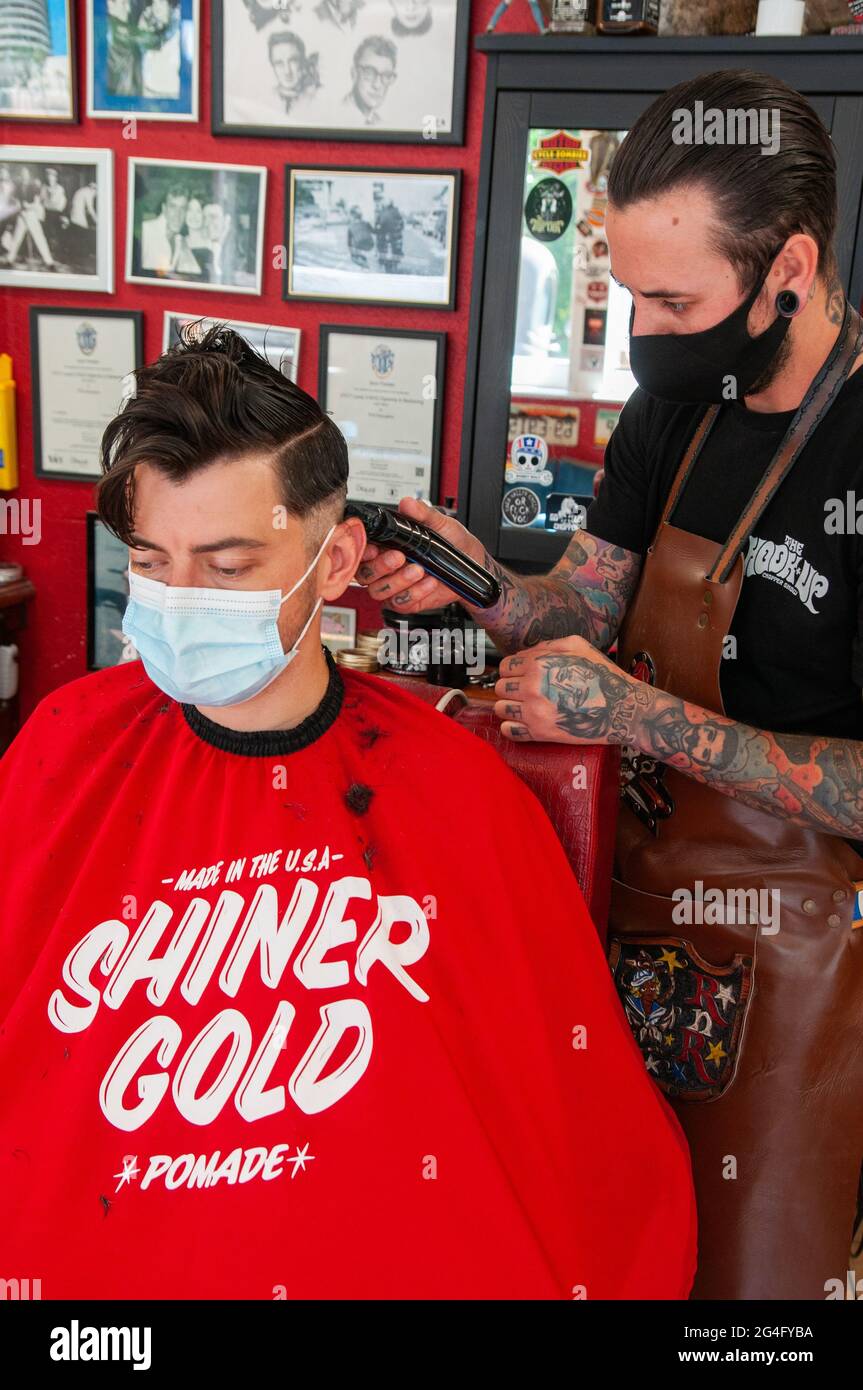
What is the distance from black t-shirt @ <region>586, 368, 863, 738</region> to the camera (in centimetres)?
154

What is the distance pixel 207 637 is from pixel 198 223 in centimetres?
232

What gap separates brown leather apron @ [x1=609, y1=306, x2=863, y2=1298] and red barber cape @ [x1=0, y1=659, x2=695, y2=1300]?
114mm

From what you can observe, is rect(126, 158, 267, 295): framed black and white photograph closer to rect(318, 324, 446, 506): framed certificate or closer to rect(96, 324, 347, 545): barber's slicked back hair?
rect(318, 324, 446, 506): framed certificate

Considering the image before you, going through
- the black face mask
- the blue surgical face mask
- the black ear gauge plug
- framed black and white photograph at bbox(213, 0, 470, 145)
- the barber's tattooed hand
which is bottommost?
the barber's tattooed hand

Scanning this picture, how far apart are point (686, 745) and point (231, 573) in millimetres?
649

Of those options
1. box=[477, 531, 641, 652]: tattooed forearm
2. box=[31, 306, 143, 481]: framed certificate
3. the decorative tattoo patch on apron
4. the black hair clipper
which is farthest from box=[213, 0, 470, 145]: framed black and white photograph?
the decorative tattoo patch on apron

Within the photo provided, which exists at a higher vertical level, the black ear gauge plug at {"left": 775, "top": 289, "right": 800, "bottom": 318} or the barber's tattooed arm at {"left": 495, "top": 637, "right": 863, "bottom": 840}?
the black ear gauge plug at {"left": 775, "top": 289, "right": 800, "bottom": 318}

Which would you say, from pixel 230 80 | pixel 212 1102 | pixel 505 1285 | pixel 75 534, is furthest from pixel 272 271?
pixel 505 1285

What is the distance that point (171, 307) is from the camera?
3.42 m

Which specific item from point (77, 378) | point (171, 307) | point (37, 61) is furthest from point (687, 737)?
point (37, 61)

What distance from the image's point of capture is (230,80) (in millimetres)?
3170

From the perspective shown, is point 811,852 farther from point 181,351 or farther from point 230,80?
point 230,80

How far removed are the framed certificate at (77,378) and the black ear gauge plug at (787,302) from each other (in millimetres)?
2423

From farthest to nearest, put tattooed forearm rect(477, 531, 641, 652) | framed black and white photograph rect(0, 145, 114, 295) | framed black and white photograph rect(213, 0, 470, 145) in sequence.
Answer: framed black and white photograph rect(0, 145, 114, 295) → framed black and white photograph rect(213, 0, 470, 145) → tattooed forearm rect(477, 531, 641, 652)
